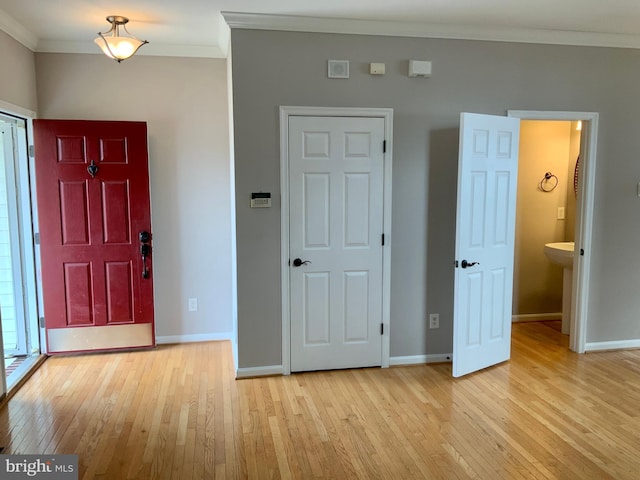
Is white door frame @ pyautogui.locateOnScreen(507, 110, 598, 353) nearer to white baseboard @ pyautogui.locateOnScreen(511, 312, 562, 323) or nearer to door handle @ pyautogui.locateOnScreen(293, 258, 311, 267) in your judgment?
white baseboard @ pyautogui.locateOnScreen(511, 312, 562, 323)

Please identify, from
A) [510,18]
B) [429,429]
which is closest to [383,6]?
[510,18]

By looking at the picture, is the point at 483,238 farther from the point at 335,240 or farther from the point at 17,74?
the point at 17,74

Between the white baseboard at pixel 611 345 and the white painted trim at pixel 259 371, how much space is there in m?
2.75

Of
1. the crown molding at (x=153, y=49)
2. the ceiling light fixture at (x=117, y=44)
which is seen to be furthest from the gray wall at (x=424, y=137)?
the crown molding at (x=153, y=49)

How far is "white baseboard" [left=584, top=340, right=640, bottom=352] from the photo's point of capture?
432cm

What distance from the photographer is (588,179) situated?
411 cm

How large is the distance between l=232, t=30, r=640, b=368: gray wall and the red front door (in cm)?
119

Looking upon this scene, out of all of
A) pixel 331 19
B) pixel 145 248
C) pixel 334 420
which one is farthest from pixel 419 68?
pixel 145 248

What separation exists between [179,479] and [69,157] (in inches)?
113

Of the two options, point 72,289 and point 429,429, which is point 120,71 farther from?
point 429,429

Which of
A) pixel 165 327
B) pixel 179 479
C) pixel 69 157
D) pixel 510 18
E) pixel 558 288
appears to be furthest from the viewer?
pixel 558 288

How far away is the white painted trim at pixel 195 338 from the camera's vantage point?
14.9 feet

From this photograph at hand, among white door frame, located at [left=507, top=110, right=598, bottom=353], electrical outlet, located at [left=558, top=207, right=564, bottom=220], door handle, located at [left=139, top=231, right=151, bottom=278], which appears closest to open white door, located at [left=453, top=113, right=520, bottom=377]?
white door frame, located at [left=507, top=110, right=598, bottom=353]

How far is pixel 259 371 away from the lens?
12.3ft
